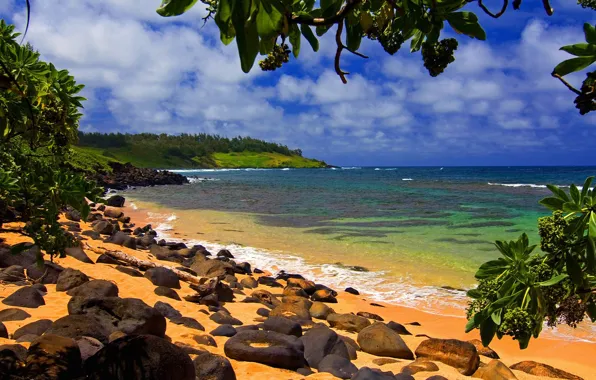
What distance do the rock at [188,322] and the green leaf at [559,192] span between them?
5.25m

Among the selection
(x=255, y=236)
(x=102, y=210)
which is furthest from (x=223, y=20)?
(x=102, y=210)

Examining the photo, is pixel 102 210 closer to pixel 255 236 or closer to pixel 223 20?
pixel 255 236

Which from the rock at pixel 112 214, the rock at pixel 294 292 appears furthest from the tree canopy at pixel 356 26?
the rock at pixel 112 214

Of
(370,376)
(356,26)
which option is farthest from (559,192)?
(370,376)

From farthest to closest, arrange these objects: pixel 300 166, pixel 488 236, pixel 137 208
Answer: pixel 300 166 < pixel 137 208 < pixel 488 236

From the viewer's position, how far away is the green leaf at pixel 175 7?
4.00 ft

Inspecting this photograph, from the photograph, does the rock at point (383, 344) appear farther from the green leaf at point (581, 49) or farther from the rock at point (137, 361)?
the green leaf at point (581, 49)

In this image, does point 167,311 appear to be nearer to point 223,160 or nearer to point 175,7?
point 175,7

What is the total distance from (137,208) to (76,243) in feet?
79.7

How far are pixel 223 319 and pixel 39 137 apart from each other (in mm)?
4520

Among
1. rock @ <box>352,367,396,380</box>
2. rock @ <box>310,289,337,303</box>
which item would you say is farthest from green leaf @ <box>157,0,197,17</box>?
rock @ <box>310,289,337,303</box>

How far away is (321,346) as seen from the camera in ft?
18.5

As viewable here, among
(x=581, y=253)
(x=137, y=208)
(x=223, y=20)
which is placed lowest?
(x=137, y=208)

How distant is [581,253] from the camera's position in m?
1.64
